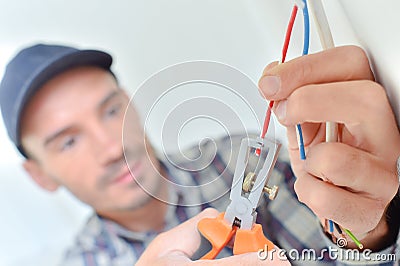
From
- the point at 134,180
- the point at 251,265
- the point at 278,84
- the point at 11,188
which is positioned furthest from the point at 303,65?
the point at 11,188

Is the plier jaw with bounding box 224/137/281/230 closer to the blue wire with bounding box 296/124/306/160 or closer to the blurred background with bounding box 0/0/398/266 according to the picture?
the blue wire with bounding box 296/124/306/160

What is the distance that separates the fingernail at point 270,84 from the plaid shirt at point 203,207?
0.30 meters

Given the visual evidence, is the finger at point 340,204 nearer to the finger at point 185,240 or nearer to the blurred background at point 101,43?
the finger at point 185,240

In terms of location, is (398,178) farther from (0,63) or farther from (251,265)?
(0,63)

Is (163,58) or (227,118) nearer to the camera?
(227,118)

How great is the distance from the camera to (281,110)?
390mm

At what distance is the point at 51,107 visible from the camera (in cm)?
84

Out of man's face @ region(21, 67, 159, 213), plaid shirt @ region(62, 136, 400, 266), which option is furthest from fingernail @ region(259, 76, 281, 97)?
man's face @ region(21, 67, 159, 213)

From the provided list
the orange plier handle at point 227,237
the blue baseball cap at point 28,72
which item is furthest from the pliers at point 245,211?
the blue baseball cap at point 28,72

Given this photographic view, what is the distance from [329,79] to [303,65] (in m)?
0.03

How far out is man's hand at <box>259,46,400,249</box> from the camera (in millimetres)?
369

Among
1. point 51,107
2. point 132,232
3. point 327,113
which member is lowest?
point 132,232

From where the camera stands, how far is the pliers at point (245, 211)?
0.43 metres

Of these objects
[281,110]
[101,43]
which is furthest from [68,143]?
[281,110]
